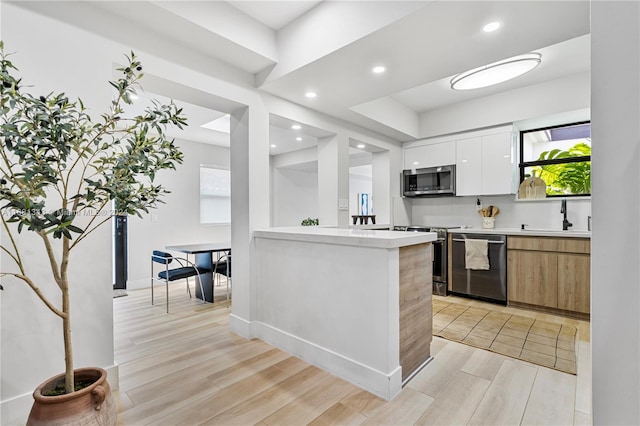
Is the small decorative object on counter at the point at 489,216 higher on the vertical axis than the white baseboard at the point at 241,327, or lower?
higher

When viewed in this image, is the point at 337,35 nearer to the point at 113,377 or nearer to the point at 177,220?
the point at 113,377

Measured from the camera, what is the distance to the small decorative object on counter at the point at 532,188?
13.0 ft

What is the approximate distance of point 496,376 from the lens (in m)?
A: 2.12

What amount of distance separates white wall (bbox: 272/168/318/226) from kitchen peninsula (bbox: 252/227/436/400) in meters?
4.53

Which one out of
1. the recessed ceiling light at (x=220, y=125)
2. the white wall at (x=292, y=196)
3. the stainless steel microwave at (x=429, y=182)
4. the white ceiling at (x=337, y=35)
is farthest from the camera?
the white wall at (x=292, y=196)

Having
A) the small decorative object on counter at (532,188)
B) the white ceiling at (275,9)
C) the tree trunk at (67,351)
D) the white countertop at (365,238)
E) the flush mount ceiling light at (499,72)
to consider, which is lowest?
the tree trunk at (67,351)

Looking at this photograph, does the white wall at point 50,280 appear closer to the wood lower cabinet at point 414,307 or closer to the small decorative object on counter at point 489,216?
the wood lower cabinet at point 414,307

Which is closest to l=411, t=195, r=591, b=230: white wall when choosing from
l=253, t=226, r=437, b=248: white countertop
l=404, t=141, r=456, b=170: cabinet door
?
l=404, t=141, r=456, b=170: cabinet door

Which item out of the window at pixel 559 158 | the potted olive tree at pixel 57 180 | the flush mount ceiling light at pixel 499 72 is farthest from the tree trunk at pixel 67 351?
the window at pixel 559 158

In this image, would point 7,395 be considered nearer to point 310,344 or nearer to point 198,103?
point 310,344

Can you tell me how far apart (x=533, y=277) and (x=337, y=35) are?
10.8 feet

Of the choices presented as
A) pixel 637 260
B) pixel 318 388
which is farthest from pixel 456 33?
pixel 318 388

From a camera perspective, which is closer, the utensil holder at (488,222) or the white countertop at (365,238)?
the white countertop at (365,238)

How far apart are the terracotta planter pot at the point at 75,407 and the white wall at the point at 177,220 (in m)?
3.79
